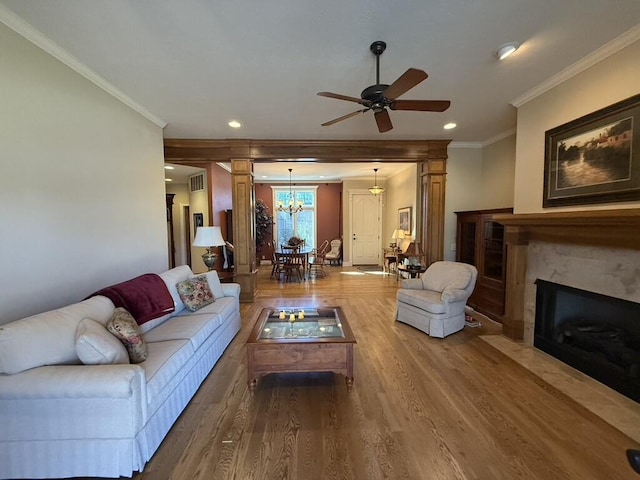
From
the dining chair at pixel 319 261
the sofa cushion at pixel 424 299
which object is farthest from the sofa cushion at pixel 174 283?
the dining chair at pixel 319 261

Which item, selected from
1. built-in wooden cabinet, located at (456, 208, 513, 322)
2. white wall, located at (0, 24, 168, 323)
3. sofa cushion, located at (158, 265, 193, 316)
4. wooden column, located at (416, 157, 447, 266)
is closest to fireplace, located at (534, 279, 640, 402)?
built-in wooden cabinet, located at (456, 208, 513, 322)

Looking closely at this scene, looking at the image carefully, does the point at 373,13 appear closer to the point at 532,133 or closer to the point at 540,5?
the point at 540,5

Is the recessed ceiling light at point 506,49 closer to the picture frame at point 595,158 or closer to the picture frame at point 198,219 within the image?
the picture frame at point 595,158

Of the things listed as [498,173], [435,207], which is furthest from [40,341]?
[498,173]

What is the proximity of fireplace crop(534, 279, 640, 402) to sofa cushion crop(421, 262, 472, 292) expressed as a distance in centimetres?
78

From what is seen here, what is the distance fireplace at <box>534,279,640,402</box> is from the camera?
2.44m

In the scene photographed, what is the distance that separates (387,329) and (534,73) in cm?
335

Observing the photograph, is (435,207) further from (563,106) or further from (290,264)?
(290,264)

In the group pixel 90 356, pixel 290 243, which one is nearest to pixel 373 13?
pixel 90 356

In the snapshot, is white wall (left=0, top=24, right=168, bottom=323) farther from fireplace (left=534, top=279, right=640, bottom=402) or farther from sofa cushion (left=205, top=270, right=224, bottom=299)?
fireplace (left=534, top=279, right=640, bottom=402)

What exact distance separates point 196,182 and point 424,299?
6648mm

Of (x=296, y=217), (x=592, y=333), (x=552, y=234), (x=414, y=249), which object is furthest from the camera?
(x=296, y=217)

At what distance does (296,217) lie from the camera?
1002 cm

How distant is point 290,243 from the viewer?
8.98 meters
